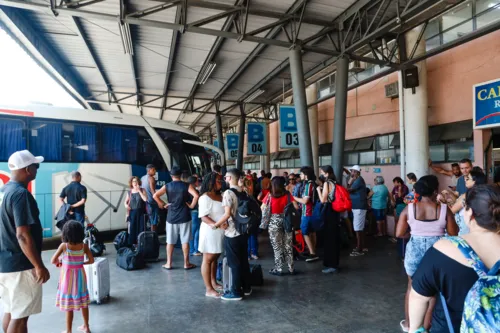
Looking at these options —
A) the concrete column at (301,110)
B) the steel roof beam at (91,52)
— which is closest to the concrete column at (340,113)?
the concrete column at (301,110)

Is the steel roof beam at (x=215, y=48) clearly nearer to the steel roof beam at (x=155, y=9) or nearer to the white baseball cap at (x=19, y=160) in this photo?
the steel roof beam at (x=155, y=9)

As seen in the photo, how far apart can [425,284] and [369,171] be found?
10.6 metres

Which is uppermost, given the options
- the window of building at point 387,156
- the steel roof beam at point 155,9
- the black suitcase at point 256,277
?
the steel roof beam at point 155,9

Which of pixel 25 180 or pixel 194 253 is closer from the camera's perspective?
pixel 25 180

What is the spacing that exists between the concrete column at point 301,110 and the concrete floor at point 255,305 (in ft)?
14.0

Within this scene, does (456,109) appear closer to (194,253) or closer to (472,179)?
(472,179)

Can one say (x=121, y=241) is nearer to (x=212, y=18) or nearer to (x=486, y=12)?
(x=212, y=18)

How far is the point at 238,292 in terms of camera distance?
14.6ft

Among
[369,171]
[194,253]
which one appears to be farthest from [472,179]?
[369,171]

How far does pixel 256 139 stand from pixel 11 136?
8.31 meters

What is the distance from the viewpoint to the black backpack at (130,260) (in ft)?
19.1

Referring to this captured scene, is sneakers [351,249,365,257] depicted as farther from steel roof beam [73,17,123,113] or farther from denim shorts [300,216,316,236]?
steel roof beam [73,17,123,113]

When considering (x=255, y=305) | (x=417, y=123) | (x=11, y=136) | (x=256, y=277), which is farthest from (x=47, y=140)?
(x=417, y=123)

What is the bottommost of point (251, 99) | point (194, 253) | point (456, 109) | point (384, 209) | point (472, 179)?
point (194, 253)
